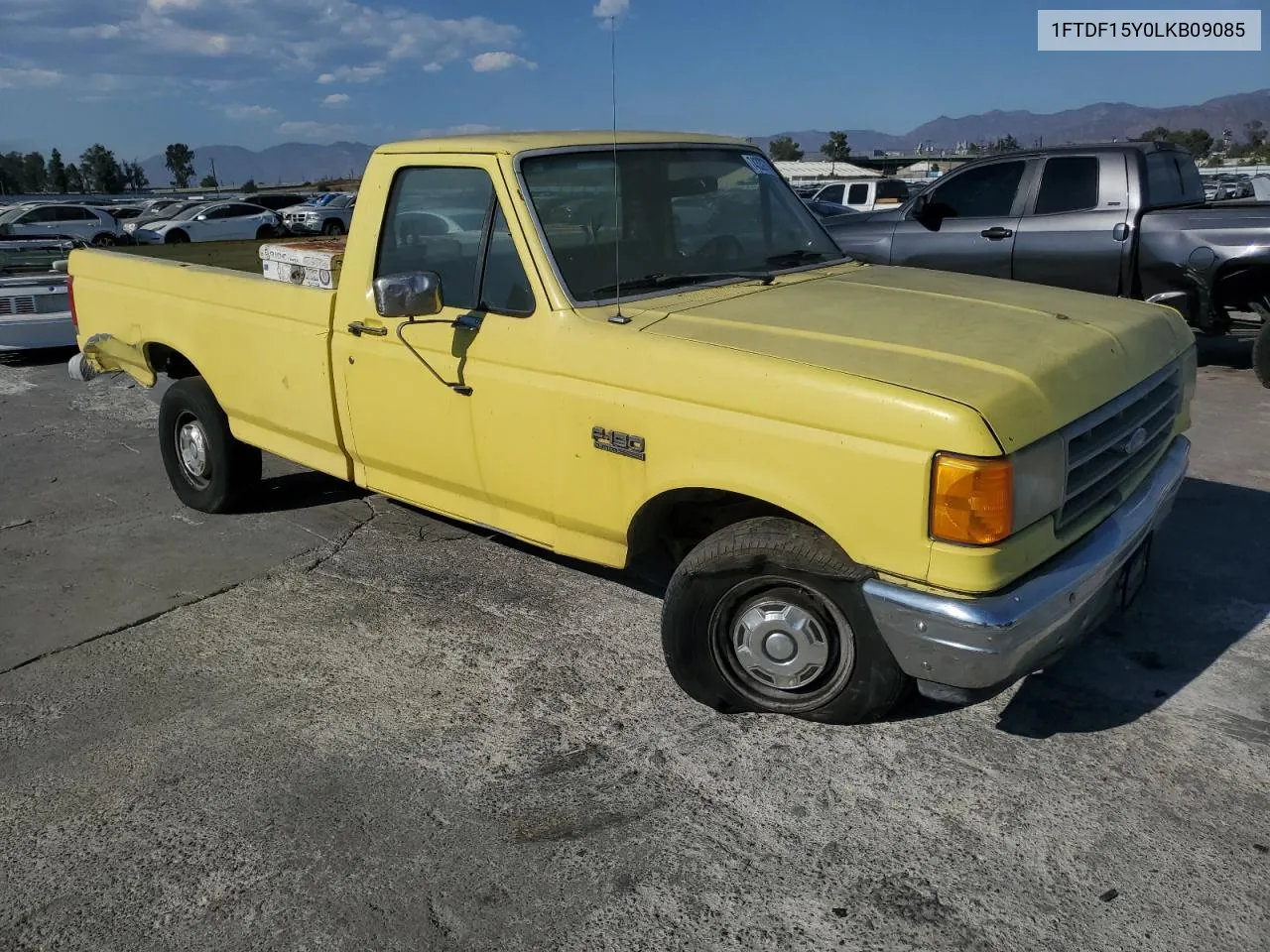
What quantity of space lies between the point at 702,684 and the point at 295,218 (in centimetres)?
3235

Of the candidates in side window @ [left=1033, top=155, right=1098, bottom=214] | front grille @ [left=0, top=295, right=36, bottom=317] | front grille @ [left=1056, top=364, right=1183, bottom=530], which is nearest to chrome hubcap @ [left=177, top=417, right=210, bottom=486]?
front grille @ [left=1056, top=364, right=1183, bottom=530]

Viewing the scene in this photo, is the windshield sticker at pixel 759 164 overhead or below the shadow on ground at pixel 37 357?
overhead

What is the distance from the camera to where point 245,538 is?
5.36m

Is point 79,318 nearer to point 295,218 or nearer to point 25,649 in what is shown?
point 25,649

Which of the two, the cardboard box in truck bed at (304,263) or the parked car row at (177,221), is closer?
the cardboard box in truck bed at (304,263)

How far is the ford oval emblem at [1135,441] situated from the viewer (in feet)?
11.1

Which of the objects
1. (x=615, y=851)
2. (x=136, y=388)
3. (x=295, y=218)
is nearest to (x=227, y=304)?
(x=615, y=851)

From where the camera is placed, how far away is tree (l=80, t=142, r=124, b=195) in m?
85.2

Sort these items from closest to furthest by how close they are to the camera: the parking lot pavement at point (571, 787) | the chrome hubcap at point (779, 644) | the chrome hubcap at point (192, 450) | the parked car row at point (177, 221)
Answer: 1. the parking lot pavement at point (571, 787)
2. the chrome hubcap at point (779, 644)
3. the chrome hubcap at point (192, 450)
4. the parked car row at point (177, 221)

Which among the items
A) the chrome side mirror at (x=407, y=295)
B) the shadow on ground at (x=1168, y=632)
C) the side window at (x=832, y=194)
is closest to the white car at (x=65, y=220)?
the side window at (x=832, y=194)

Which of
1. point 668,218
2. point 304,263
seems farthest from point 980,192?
point 304,263

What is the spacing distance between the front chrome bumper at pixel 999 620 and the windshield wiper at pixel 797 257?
1.75m

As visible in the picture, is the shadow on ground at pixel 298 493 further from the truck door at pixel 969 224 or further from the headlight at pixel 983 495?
the truck door at pixel 969 224

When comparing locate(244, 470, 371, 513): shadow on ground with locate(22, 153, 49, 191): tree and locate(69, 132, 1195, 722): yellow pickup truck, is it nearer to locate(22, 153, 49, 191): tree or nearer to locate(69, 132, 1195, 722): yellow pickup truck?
locate(69, 132, 1195, 722): yellow pickup truck
